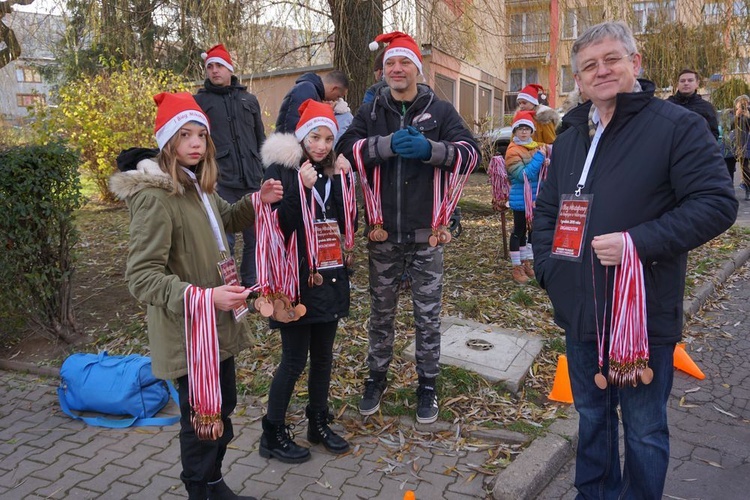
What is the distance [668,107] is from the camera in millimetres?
2107

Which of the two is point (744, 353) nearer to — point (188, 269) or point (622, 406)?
point (622, 406)

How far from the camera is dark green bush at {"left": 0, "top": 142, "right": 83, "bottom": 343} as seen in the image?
433 centimetres

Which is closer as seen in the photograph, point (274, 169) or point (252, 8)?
point (274, 169)

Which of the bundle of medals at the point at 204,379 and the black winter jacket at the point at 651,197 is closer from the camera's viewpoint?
the black winter jacket at the point at 651,197

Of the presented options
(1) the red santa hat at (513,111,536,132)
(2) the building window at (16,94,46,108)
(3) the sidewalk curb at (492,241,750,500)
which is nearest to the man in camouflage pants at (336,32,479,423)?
(3) the sidewalk curb at (492,241,750,500)

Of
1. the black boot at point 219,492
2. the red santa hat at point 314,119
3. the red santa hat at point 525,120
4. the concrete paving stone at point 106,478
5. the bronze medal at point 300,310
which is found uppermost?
the red santa hat at point 525,120

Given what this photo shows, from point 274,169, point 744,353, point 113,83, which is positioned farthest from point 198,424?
point 113,83

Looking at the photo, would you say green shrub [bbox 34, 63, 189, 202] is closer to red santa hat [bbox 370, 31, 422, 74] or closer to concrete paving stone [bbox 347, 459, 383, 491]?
red santa hat [bbox 370, 31, 422, 74]

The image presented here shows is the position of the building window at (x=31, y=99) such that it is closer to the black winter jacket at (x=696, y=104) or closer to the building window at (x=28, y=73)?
the building window at (x=28, y=73)

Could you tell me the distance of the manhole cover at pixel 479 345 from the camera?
4422 mm

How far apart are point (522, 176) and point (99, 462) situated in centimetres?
460

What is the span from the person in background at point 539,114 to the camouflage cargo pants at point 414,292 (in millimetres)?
3452

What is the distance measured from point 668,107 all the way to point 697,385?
9.30ft

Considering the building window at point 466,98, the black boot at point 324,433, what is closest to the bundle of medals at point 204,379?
the black boot at point 324,433
